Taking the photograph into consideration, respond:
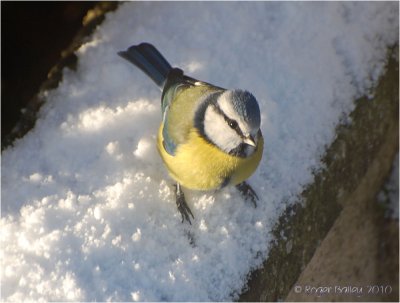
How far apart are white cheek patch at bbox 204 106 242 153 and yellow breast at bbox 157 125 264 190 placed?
0.11 ft

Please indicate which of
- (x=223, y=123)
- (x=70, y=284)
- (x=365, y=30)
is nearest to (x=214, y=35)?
(x=365, y=30)

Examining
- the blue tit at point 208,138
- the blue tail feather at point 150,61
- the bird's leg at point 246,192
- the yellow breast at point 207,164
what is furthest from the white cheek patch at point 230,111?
the blue tail feather at point 150,61

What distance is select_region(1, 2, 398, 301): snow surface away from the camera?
98.0 inches

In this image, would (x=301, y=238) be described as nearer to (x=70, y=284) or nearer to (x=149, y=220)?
(x=149, y=220)

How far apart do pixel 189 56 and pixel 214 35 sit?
20 centimetres

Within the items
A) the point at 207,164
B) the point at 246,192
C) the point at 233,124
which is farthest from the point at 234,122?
the point at 246,192

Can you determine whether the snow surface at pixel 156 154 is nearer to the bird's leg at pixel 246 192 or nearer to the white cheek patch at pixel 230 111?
the bird's leg at pixel 246 192

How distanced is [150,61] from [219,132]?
75 cm

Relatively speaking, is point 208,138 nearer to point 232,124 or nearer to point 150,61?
point 232,124

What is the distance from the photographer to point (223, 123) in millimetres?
2395

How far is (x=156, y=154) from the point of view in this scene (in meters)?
2.91

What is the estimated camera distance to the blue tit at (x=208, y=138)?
7.61 feet

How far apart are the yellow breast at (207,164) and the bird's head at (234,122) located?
4 cm

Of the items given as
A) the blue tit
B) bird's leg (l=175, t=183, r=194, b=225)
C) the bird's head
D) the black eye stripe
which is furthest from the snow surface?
the black eye stripe
